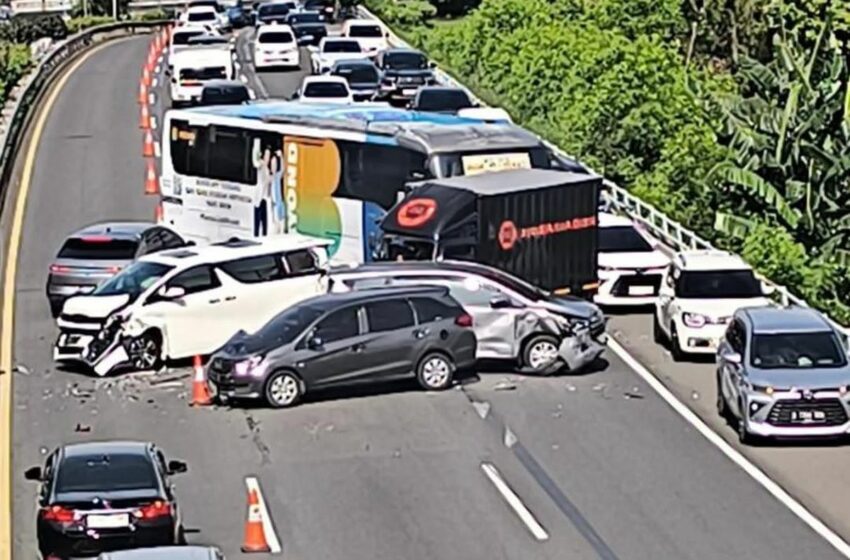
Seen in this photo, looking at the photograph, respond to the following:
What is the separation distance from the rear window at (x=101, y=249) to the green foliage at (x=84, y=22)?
177 feet

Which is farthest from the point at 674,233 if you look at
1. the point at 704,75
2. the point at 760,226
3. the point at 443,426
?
the point at 704,75

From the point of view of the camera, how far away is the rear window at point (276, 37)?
68.5 metres

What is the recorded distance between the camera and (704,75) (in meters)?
61.0

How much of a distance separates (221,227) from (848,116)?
42.4 feet

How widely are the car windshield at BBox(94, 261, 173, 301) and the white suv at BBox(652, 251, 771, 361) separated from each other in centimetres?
779

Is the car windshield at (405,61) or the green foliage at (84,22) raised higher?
the car windshield at (405,61)

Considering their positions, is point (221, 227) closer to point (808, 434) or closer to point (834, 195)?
point (834, 195)

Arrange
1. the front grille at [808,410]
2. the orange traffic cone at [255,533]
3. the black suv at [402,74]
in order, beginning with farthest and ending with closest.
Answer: the black suv at [402,74] → the front grille at [808,410] → the orange traffic cone at [255,533]

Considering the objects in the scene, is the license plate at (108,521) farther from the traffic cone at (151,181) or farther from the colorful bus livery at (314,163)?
the traffic cone at (151,181)

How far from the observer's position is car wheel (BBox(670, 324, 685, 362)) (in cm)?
3105

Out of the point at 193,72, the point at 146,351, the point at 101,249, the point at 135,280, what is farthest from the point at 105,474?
the point at 193,72

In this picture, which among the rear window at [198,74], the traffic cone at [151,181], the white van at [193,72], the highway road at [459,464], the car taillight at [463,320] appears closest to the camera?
the highway road at [459,464]

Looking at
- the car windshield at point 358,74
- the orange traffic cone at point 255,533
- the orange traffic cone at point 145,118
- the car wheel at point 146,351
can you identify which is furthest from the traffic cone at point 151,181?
the orange traffic cone at point 255,533

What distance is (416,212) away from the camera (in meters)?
32.7
